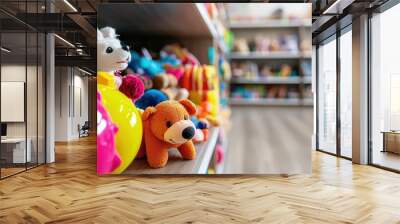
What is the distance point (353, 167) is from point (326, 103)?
2.50 meters

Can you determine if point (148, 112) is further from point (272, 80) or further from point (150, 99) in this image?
point (272, 80)

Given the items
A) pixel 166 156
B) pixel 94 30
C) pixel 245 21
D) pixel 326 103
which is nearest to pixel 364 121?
pixel 326 103

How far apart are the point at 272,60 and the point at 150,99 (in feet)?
4.79

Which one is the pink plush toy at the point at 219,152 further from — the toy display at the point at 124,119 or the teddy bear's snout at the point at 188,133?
the toy display at the point at 124,119

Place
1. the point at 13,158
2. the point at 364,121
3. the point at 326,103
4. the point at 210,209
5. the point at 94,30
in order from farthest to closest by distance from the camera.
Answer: the point at 326,103 → the point at 94,30 → the point at 364,121 → the point at 13,158 → the point at 210,209

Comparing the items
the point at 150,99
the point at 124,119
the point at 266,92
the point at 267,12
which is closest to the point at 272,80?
the point at 266,92

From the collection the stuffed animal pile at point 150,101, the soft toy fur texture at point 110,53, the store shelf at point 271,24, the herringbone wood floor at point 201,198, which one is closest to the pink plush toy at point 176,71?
the stuffed animal pile at point 150,101

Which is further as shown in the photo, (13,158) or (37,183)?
(13,158)

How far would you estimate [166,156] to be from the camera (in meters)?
4.66

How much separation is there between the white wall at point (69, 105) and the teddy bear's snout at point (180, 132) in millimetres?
7016

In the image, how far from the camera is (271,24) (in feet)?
14.5

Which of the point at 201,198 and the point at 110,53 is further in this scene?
the point at 110,53

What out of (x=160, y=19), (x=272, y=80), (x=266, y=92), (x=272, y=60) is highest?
(x=160, y=19)

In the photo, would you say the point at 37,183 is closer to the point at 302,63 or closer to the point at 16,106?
the point at 16,106
